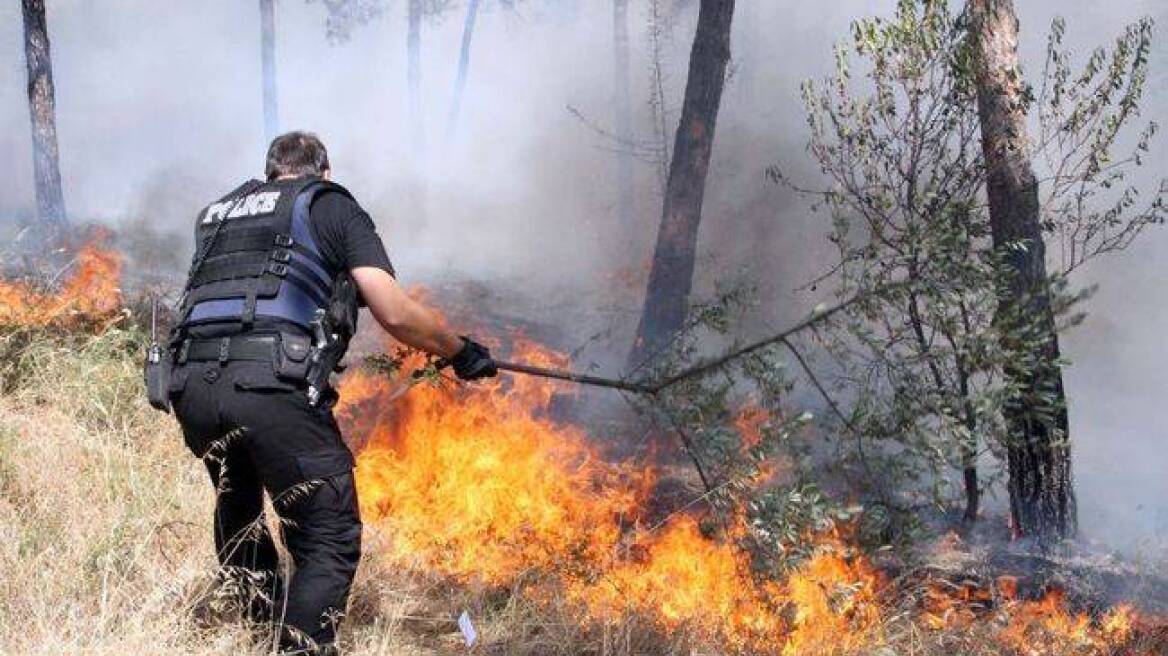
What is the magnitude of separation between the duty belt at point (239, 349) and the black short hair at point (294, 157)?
2.38 ft

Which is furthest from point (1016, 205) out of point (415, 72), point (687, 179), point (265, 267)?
point (415, 72)

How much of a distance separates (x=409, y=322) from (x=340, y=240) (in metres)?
0.38

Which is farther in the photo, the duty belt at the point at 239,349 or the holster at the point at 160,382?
the holster at the point at 160,382

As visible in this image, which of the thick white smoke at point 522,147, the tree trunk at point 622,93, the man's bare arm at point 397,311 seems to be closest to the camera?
the man's bare arm at point 397,311

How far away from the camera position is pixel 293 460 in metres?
3.25

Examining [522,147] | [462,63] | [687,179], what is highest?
[462,63]

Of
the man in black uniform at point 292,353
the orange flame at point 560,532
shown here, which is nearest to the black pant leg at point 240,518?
the man in black uniform at point 292,353

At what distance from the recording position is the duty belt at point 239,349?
10.6ft

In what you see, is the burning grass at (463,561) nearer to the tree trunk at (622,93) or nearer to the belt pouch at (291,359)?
the belt pouch at (291,359)

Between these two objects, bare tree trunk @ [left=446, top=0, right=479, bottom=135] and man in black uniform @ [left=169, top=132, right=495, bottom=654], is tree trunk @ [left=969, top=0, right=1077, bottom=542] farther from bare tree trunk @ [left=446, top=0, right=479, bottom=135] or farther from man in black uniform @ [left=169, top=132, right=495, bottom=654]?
bare tree trunk @ [left=446, top=0, right=479, bottom=135]

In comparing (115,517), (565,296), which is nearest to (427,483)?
(115,517)

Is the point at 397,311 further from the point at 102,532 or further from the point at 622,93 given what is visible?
the point at 622,93

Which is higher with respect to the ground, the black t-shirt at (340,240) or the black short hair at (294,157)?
the black short hair at (294,157)

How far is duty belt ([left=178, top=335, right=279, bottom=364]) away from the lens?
3225mm
